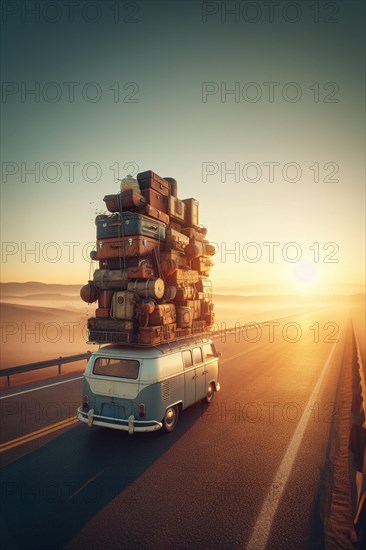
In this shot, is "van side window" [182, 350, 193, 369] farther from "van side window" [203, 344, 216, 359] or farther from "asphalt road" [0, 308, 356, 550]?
"asphalt road" [0, 308, 356, 550]

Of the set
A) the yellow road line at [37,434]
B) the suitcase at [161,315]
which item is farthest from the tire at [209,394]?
the yellow road line at [37,434]

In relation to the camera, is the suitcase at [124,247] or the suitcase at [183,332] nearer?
the suitcase at [124,247]

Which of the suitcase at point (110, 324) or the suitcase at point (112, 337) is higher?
the suitcase at point (110, 324)

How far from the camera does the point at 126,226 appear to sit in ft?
25.1

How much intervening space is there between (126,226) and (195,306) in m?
3.89

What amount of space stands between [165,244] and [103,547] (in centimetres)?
687

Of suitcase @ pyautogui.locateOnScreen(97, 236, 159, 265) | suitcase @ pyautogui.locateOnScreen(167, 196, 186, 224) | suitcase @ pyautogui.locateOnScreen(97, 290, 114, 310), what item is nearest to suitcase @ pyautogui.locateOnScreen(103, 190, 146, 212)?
suitcase @ pyautogui.locateOnScreen(97, 236, 159, 265)

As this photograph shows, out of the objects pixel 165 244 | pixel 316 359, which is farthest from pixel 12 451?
pixel 316 359

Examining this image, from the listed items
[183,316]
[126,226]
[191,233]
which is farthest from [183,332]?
[126,226]

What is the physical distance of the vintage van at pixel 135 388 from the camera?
250 inches

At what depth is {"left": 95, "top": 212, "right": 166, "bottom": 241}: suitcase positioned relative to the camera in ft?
24.9

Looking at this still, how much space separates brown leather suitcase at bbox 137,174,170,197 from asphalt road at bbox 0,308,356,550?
708cm

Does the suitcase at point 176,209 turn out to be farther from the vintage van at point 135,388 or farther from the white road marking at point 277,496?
the white road marking at point 277,496

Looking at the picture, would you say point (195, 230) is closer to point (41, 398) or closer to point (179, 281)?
point (179, 281)
